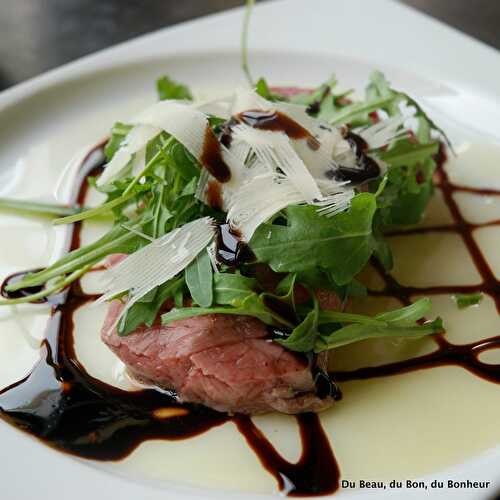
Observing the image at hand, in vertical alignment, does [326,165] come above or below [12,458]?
above

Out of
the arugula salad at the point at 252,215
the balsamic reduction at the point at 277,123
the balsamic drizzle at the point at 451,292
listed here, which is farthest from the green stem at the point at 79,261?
the balsamic drizzle at the point at 451,292

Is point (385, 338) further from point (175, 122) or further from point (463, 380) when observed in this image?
point (175, 122)

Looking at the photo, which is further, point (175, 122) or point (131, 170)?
point (131, 170)

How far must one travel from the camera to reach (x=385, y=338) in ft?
7.22

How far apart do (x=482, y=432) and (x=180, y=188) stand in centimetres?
111

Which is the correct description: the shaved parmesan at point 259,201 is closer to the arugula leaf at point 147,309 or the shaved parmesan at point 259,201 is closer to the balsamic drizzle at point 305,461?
the arugula leaf at point 147,309

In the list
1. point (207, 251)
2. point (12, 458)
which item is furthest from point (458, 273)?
point (12, 458)

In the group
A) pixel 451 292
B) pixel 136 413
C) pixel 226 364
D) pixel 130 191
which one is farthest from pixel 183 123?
pixel 451 292

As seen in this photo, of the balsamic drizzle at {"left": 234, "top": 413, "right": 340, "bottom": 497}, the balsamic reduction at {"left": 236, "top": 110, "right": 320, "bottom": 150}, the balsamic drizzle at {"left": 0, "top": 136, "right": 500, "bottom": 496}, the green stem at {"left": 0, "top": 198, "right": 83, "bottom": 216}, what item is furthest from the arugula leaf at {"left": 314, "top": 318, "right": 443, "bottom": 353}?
the green stem at {"left": 0, "top": 198, "right": 83, "bottom": 216}

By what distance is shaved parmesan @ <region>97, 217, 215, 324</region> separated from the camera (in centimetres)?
198

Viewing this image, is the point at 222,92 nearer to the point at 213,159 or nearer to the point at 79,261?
the point at 213,159

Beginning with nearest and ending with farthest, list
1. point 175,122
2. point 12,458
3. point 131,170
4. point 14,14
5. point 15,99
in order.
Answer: point 12,458
point 175,122
point 131,170
point 15,99
point 14,14

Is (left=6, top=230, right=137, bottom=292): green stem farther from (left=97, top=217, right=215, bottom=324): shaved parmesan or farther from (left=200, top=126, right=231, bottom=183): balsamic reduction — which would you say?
(left=200, top=126, right=231, bottom=183): balsamic reduction

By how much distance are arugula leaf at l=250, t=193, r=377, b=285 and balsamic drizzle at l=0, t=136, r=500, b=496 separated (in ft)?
0.31
